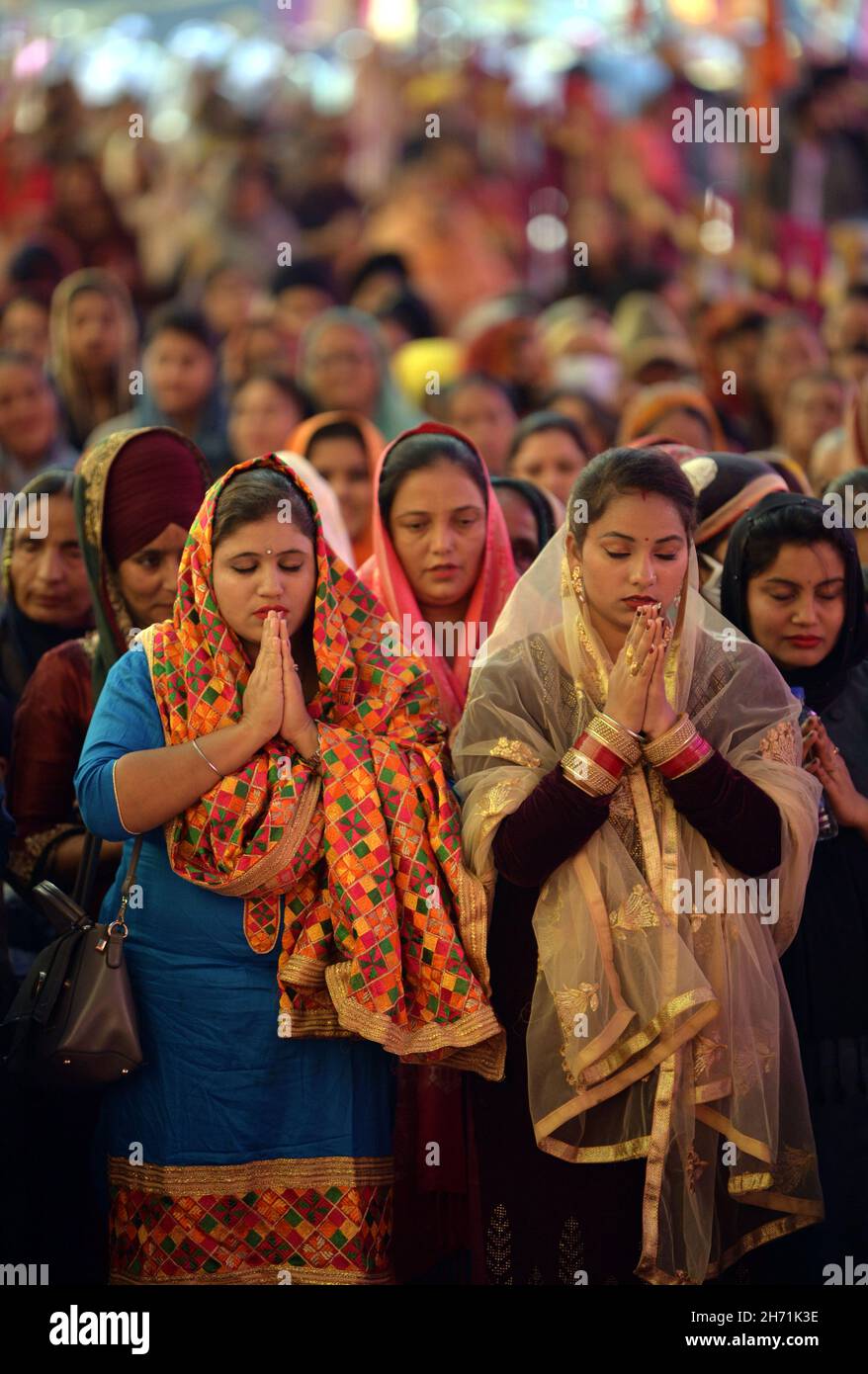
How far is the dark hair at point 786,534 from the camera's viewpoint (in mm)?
3428

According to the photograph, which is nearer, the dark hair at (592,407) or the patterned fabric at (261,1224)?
the patterned fabric at (261,1224)

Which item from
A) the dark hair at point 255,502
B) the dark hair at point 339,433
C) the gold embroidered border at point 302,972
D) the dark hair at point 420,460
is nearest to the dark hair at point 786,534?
the dark hair at point 420,460

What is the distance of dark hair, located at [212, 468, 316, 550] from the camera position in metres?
3.13

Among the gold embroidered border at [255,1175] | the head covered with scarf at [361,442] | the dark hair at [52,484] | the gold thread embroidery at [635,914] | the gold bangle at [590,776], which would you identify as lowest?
the gold embroidered border at [255,1175]

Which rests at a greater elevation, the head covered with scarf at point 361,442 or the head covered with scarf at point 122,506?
the head covered with scarf at point 361,442

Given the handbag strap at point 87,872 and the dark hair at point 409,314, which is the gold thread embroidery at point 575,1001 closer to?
the handbag strap at point 87,872

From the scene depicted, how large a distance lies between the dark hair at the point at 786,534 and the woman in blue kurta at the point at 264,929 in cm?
81

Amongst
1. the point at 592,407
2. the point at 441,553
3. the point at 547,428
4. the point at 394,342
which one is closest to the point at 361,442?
the point at 547,428

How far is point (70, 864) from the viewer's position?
11.3ft

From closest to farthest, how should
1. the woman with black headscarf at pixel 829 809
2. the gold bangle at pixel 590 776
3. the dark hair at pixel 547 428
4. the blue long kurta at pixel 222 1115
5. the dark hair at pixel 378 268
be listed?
1. the gold bangle at pixel 590 776
2. the blue long kurta at pixel 222 1115
3. the woman with black headscarf at pixel 829 809
4. the dark hair at pixel 547 428
5. the dark hair at pixel 378 268

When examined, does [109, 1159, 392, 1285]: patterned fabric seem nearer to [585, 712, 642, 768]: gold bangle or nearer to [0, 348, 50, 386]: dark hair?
[585, 712, 642, 768]: gold bangle

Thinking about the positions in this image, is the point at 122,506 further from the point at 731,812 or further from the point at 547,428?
the point at 547,428
